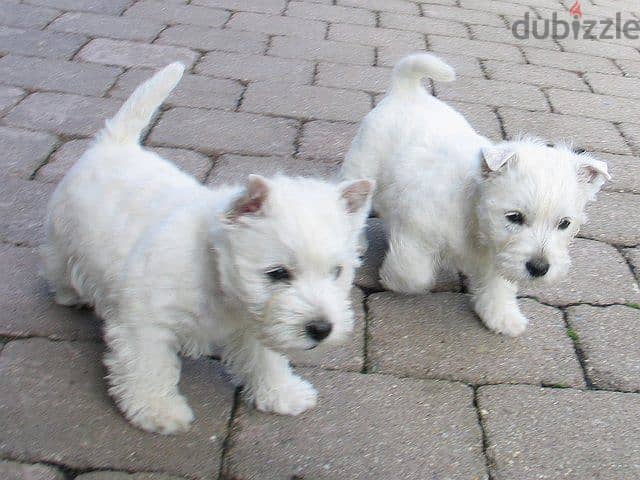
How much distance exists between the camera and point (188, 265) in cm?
227

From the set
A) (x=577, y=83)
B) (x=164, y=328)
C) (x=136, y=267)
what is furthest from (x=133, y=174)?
(x=577, y=83)

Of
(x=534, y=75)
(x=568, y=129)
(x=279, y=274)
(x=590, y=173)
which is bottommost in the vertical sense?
(x=534, y=75)

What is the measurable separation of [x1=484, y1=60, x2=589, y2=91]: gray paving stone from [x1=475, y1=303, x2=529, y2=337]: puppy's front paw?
311 cm

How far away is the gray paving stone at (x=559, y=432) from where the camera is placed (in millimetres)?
2504

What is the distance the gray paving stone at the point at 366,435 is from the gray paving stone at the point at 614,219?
1.61m

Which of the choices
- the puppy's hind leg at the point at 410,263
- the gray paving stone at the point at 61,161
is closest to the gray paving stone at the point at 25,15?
the gray paving stone at the point at 61,161

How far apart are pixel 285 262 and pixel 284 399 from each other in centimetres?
74

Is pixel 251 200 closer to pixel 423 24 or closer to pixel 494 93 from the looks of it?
pixel 494 93

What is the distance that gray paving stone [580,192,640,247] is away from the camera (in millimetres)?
3873

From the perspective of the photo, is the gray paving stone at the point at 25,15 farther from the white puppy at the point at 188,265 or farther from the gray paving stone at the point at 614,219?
the gray paving stone at the point at 614,219

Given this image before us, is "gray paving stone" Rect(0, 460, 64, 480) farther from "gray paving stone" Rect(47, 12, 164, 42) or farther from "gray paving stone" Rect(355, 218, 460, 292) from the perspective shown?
"gray paving stone" Rect(47, 12, 164, 42)

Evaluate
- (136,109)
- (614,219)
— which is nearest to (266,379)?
(136,109)

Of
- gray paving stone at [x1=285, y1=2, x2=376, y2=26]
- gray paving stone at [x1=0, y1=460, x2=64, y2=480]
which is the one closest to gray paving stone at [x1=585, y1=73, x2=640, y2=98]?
gray paving stone at [x1=285, y1=2, x2=376, y2=26]

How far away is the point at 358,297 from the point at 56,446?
5.00 ft
